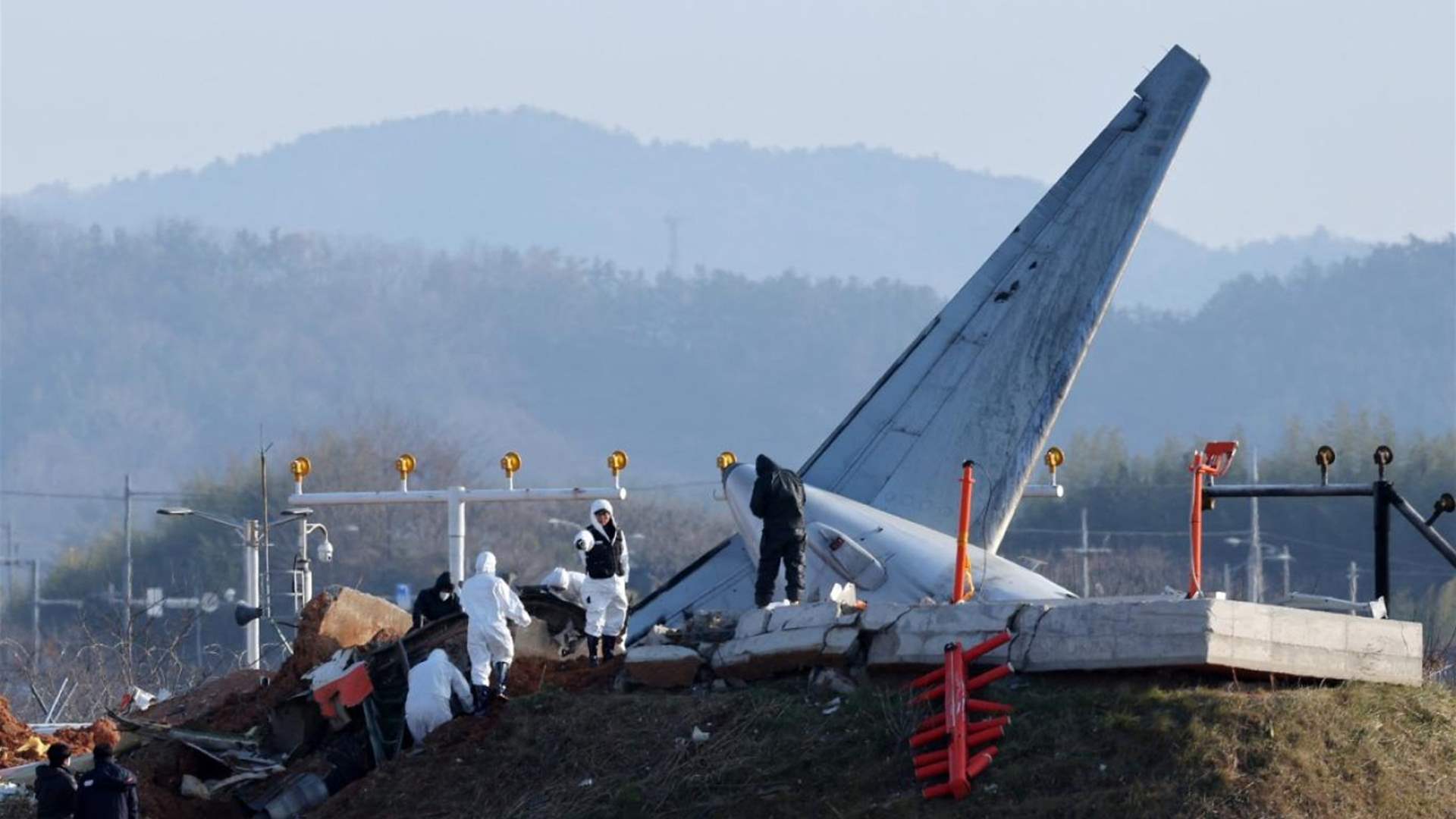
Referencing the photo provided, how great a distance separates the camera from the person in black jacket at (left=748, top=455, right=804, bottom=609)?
71.6 ft

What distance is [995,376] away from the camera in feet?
88.7

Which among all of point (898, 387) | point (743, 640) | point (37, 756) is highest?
point (898, 387)

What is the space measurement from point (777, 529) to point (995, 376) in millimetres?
5914

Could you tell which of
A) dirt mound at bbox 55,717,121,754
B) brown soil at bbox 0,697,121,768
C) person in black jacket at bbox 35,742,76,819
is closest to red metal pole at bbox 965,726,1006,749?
dirt mound at bbox 55,717,121,754

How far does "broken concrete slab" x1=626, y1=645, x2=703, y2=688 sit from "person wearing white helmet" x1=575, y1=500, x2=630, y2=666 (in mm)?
2276

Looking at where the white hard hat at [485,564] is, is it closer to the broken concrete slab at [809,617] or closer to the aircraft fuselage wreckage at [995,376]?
the broken concrete slab at [809,617]

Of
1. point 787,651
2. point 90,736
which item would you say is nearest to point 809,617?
point 787,651

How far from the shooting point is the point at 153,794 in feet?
67.6

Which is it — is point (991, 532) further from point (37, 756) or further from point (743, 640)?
point (37, 756)

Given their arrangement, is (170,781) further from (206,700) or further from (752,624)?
(752,624)

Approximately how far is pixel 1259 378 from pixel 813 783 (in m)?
154

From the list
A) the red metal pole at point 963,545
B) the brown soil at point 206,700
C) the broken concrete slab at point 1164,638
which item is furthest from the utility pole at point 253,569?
the broken concrete slab at point 1164,638

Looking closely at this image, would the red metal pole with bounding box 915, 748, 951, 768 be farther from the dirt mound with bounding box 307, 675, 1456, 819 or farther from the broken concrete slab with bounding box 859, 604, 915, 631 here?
the broken concrete slab with bounding box 859, 604, 915, 631

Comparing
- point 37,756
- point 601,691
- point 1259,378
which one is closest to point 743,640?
point 601,691
